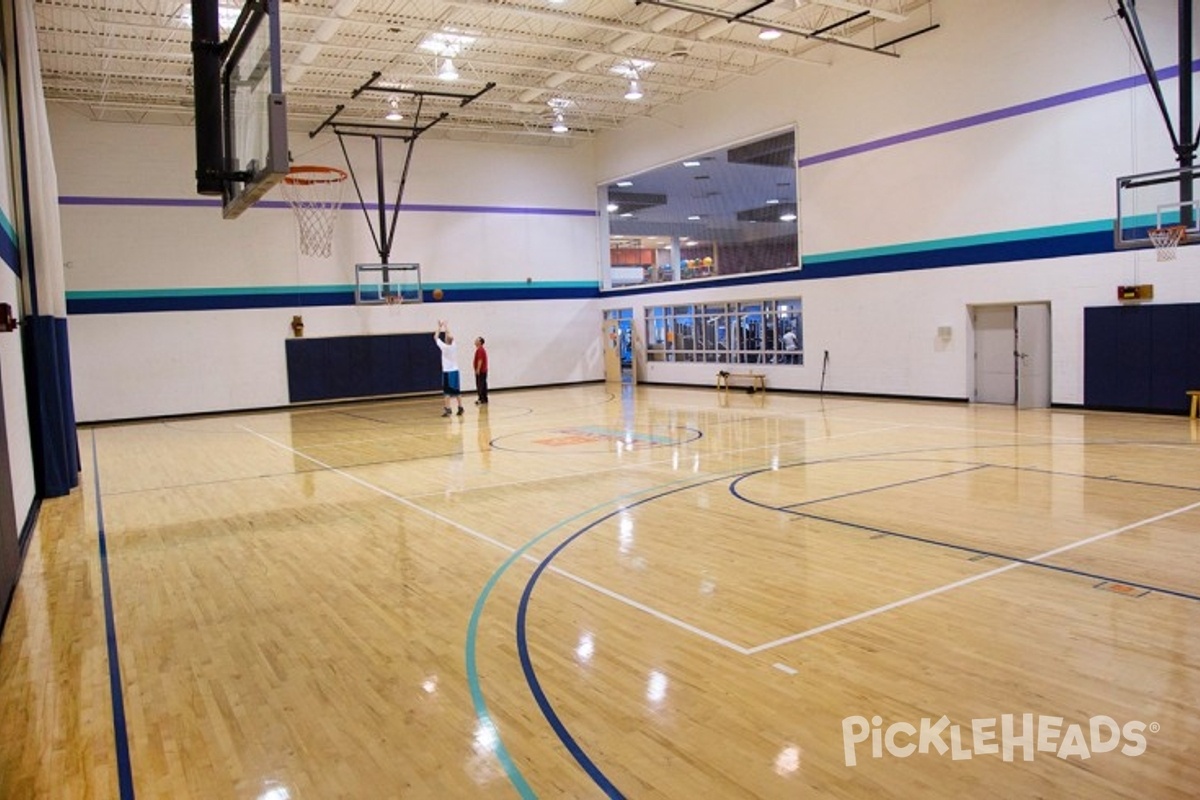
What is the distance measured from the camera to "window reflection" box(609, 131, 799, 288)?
791 inches

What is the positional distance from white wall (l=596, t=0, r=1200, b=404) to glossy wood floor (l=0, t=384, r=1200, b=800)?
5.80 m

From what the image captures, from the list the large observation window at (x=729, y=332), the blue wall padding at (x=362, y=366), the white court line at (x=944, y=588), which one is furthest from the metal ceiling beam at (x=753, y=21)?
the blue wall padding at (x=362, y=366)

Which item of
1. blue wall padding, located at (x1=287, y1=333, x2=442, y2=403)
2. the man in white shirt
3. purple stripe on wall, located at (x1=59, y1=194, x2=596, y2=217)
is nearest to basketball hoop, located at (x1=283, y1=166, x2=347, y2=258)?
purple stripe on wall, located at (x1=59, y1=194, x2=596, y2=217)

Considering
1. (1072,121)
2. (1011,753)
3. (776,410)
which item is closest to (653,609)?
(1011,753)

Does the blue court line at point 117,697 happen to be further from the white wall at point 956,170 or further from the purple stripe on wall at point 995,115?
the purple stripe on wall at point 995,115

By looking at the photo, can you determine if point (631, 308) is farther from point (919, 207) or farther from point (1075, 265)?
point (1075, 265)

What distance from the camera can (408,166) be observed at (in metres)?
22.9

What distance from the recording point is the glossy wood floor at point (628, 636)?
3.29 m

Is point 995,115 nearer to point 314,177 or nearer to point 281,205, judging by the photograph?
point 314,177

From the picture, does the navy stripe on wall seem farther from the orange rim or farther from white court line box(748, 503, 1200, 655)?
white court line box(748, 503, 1200, 655)

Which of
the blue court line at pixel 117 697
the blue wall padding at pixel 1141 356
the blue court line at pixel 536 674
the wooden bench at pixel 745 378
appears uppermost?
the blue wall padding at pixel 1141 356

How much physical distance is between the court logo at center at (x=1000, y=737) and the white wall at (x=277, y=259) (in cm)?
2050

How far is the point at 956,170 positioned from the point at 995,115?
1.19 m

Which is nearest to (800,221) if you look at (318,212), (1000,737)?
(318,212)
